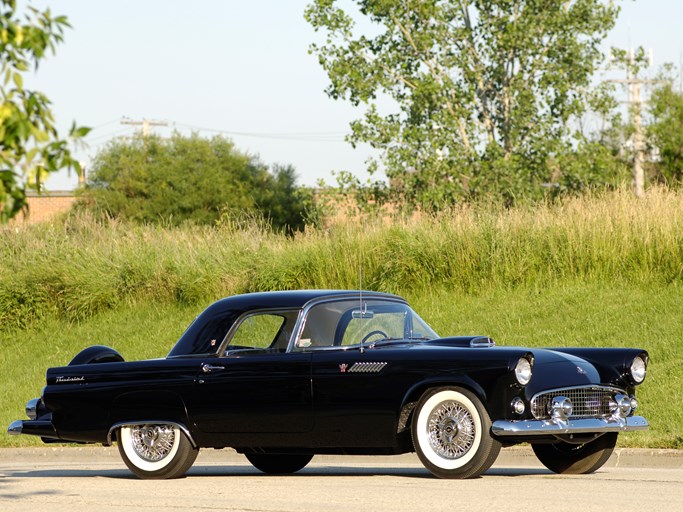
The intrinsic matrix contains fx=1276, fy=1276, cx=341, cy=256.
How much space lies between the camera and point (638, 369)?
1078 cm

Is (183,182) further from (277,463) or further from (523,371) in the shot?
(523,371)

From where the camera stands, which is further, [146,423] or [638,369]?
[146,423]

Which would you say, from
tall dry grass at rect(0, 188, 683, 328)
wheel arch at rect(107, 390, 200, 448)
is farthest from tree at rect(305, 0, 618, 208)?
wheel arch at rect(107, 390, 200, 448)

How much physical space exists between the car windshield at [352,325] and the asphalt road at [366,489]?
3.88 ft

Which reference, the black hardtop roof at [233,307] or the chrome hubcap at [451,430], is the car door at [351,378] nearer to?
the black hardtop roof at [233,307]

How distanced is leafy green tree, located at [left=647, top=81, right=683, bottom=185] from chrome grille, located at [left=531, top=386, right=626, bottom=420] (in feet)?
125

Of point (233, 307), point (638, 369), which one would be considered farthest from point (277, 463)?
point (638, 369)

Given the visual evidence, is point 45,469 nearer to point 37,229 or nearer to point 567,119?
point 37,229

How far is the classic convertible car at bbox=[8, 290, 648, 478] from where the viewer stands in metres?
9.86

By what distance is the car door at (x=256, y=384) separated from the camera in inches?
414

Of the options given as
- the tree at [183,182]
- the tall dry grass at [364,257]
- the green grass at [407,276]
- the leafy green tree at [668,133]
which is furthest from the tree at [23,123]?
the tree at [183,182]

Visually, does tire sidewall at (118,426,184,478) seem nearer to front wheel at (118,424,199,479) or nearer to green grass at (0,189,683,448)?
front wheel at (118,424,199,479)

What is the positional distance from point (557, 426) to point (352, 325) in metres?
2.06

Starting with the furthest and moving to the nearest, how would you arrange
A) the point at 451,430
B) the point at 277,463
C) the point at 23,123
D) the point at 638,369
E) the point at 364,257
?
the point at 364,257 → the point at 277,463 → the point at 638,369 → the point at 451,430 → the point at 23,123
